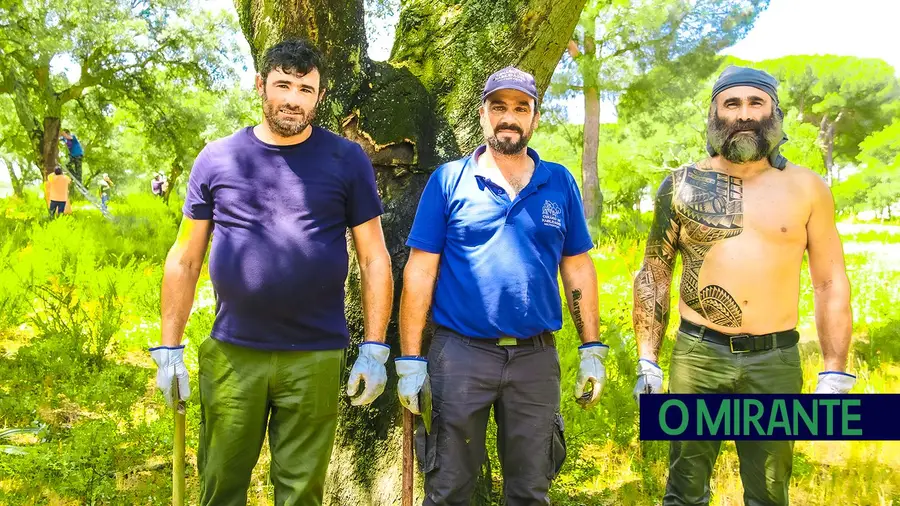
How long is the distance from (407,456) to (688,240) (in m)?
1.30

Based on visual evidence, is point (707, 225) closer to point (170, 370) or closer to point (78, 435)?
point (170, 370)

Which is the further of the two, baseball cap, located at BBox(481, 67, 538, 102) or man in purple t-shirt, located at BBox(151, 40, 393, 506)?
baseball cap, located at BBox(481, 67, 538, 102)

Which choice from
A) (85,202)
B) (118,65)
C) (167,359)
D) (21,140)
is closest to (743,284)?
(167,359)

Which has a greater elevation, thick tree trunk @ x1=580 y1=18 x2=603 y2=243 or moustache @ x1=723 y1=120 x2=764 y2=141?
thick tree trunk @ x1=580 y1=18 x2=603 y2=243

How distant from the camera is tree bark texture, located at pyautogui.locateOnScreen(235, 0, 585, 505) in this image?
311cm

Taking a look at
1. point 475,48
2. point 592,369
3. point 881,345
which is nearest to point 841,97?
point 881,345

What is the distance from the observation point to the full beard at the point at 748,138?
2309mm

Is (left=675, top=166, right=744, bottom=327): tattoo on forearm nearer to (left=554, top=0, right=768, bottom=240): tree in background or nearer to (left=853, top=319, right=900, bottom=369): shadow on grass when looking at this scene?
(left=853, top=319, right=900, bottom=369): shadow on grass

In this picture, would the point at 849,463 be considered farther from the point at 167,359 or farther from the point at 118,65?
the point at 118,65

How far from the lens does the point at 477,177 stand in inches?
98.6

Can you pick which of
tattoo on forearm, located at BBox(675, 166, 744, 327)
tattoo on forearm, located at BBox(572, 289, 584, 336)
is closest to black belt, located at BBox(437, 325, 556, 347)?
tattoo on forearm, located at BBox(572, 289, 584, 336)

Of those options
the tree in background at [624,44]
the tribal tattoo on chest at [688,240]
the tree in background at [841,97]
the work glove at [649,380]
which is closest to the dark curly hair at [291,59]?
the tribal tattoo on chest at [688,240]

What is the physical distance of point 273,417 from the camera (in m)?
2.46

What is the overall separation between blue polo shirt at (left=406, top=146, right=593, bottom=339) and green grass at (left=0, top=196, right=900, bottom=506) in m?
1.46
